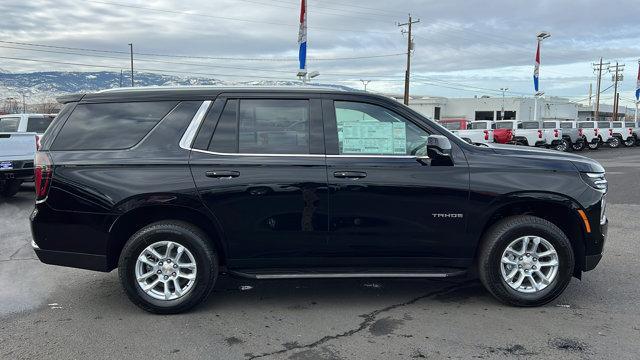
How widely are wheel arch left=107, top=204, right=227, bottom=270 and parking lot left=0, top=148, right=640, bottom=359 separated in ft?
1.73

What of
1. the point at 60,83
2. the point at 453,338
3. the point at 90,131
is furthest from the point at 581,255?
the point at 60,83

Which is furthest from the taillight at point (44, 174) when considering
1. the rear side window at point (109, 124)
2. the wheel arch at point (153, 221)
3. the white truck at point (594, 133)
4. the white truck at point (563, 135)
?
the white truck at point (594, 133)

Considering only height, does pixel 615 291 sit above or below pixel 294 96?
below

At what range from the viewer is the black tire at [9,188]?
35.9 feet

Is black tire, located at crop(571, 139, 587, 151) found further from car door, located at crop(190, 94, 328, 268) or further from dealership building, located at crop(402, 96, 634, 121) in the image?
dealership building, located at crop(402, 96, 634, 121)

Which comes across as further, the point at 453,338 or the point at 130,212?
the point at 130,212

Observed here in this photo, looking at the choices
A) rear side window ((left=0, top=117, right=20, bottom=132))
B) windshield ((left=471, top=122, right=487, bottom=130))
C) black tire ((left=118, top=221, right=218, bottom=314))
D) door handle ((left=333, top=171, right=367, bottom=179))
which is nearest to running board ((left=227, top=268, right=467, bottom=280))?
black tire ((left=118, top=221, right=218, bottom=314))

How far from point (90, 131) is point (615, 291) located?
492cm

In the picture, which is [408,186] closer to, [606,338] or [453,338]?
[453,338]

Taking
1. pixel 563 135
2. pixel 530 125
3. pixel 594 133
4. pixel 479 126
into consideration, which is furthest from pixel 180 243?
pixel 594 133

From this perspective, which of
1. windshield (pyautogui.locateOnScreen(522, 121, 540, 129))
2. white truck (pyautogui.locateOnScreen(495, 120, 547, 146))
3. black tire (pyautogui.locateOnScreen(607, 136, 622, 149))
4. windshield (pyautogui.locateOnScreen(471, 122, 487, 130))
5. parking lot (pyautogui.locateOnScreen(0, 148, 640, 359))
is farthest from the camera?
black tire (pyautogui.locateOnScreen(607, 136, 622, 149))

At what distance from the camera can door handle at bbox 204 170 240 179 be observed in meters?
4.39

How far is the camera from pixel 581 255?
15.3 ft

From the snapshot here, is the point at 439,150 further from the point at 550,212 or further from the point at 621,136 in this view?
the point at 621,136
